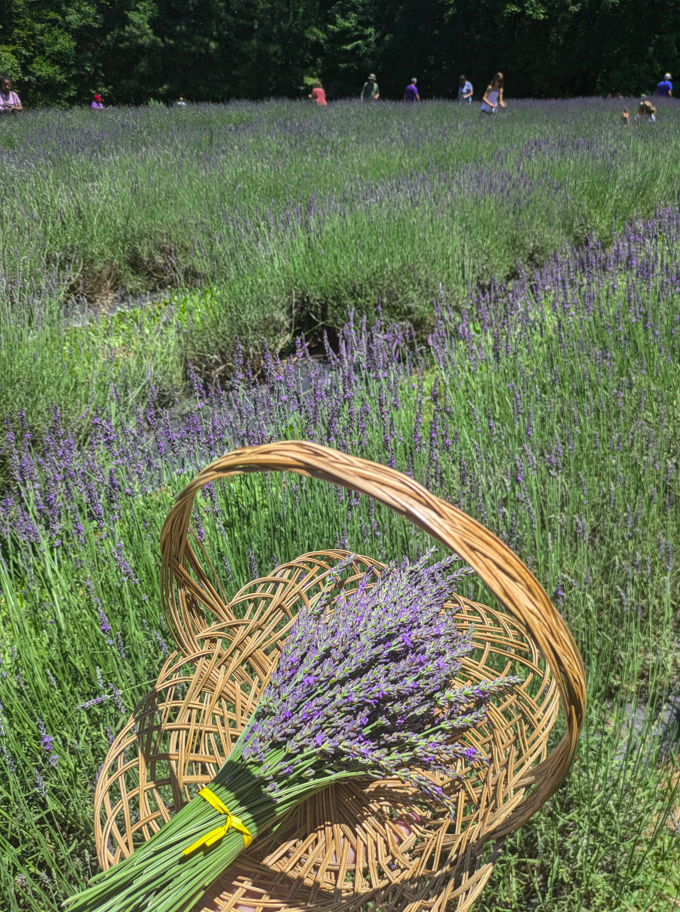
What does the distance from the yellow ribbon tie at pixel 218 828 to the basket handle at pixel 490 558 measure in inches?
16.5

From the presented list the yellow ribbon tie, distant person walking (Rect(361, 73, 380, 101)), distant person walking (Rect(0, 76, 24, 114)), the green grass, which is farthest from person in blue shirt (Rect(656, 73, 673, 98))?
the yellow ribbon tie

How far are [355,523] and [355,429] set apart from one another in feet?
1.25

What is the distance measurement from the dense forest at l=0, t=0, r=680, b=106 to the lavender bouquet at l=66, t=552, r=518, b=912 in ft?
87.8

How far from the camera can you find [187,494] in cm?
129

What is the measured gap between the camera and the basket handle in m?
0.99

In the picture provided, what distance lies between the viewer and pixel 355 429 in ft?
7.19

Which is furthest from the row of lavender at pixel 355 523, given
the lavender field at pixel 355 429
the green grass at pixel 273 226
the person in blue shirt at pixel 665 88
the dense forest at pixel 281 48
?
the dense forest at pixel 281 48

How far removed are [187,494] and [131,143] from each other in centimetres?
911

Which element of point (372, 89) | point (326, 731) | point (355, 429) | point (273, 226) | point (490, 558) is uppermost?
point (372, 89)

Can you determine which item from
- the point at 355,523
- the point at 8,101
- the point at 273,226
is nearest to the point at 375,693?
the point at 355,523

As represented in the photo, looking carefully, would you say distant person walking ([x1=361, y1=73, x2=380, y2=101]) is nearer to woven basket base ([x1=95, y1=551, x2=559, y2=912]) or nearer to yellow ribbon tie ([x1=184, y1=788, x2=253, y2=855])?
woven basket base ([x1=95, y1=551, x2=559, y2=912])

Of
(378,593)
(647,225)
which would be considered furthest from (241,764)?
(647,225)

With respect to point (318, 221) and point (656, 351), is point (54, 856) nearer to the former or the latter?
point (656, 351)

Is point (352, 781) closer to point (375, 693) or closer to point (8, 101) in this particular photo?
point (375, 693)
